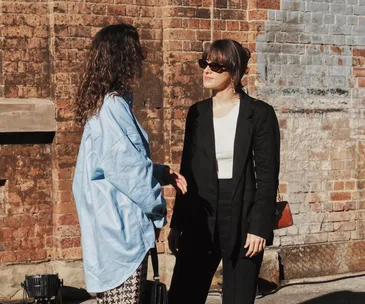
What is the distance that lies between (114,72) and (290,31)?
416 centimetres

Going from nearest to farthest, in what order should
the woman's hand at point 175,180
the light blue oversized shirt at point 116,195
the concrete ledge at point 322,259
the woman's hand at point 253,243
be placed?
the light blue oversized shirt at point 116,195 < the woman's hand at point 175,180 < the woman's hand at point 253,243 < the concrete ledge at point 322,259

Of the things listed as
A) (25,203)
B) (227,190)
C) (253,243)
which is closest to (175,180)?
(227,190)

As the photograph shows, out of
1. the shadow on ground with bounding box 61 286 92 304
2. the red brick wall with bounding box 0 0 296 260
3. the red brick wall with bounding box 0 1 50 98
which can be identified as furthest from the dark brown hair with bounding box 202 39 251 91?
the shadow on ground with bounding box 61 286 92 304

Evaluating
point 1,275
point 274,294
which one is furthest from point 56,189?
point 274,294

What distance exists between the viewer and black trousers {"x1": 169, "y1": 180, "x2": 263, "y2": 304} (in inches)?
217

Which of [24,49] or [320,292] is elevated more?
[24,49]

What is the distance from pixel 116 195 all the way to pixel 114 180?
92mm

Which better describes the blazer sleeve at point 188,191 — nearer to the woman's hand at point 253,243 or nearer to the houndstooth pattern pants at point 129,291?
the woman's hand at point 253,243

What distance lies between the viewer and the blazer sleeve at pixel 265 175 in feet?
17.9

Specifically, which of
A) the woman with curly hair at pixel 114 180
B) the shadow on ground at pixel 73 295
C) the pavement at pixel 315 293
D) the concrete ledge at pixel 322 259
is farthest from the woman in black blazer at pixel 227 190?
the concrete ledge at pixel 322 259

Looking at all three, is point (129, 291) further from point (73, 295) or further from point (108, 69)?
point (73, 295)

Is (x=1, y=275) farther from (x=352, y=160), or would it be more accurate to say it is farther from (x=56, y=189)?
(x=352, y=160)

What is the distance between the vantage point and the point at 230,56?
5.58 meters

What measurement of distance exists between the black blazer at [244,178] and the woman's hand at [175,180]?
30 cm
